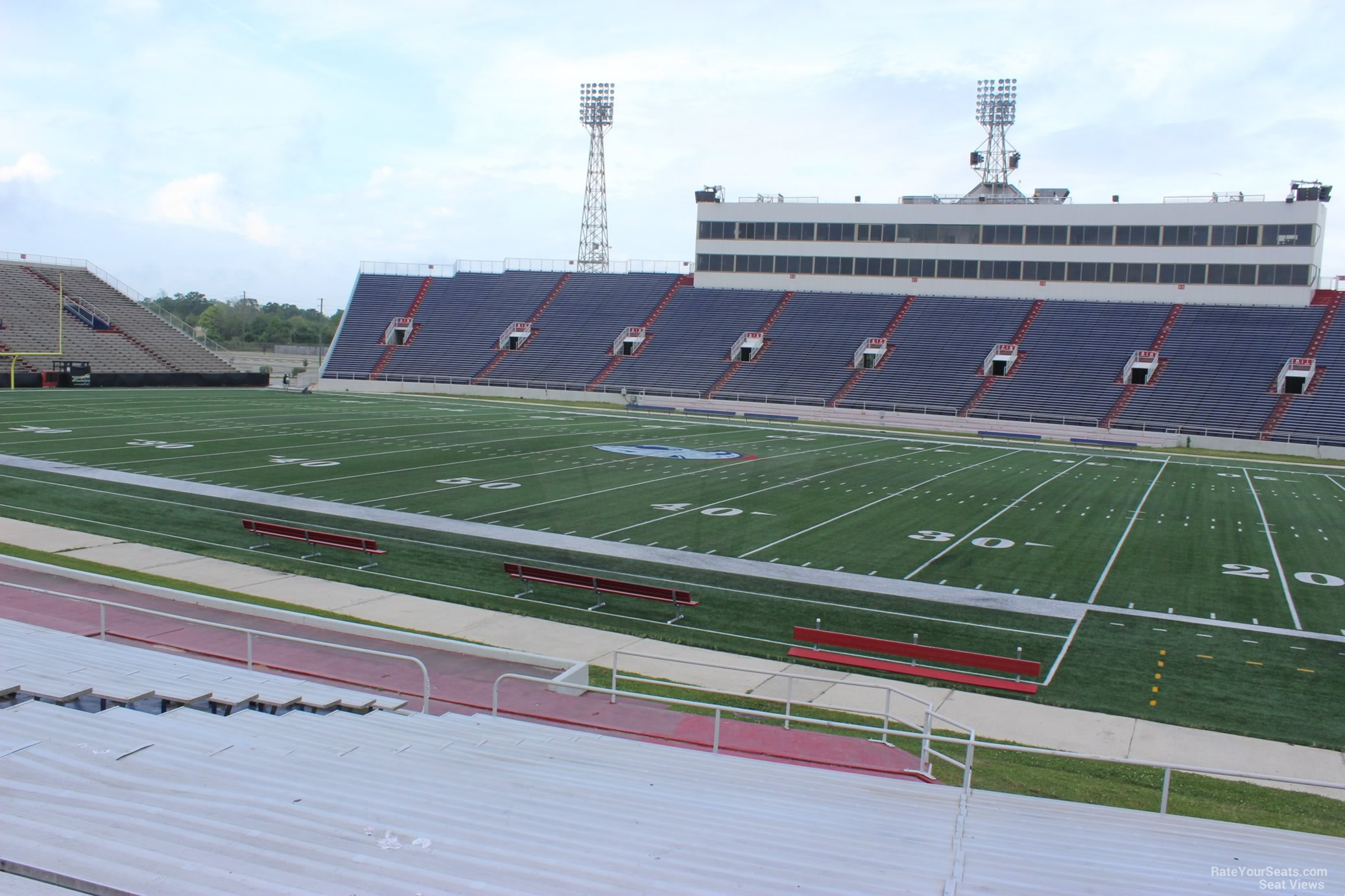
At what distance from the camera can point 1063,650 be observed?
45.9 ft

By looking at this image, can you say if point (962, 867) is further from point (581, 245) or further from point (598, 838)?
point (581, 245)

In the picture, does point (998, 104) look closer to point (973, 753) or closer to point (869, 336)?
point (869, 336)

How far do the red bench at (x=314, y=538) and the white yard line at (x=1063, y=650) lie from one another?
1086cm

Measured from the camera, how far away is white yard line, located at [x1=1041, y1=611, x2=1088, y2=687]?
12.9m

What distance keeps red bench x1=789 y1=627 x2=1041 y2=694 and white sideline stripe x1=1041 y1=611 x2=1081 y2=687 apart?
242mm

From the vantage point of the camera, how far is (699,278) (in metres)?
67.8

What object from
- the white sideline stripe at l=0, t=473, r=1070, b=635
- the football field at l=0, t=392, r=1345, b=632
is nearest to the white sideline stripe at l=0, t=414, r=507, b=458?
the football field at l=0, t=392, r=1345, b=632

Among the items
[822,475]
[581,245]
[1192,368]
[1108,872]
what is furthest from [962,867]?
[581,245]

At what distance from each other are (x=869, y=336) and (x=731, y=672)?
47.7 meters

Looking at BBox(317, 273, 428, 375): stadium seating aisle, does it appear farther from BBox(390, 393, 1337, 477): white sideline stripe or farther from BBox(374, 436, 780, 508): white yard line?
BBox(374, 436, 780, 508): white yard line

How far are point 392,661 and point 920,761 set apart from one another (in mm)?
5798

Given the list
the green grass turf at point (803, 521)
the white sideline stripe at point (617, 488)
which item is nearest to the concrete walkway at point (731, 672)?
the green grass turf at point (803, 521)

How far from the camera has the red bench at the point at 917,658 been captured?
12.4m

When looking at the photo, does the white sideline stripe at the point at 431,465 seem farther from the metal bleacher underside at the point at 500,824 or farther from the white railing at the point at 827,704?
the metal bleacher underside at the point at 500,824
